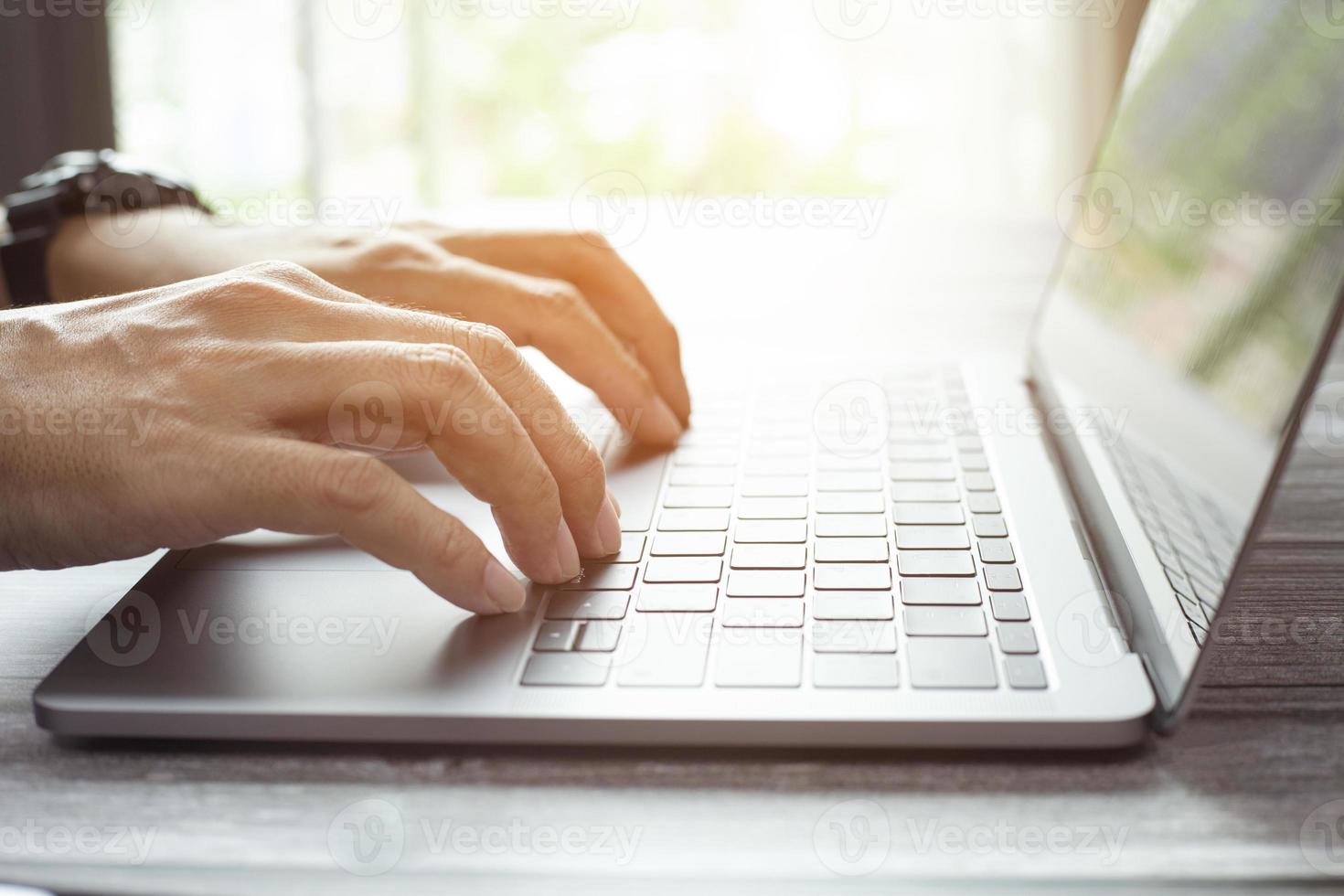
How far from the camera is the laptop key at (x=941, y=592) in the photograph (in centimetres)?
46

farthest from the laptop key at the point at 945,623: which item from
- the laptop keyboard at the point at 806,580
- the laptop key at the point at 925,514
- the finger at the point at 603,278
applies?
the finger at the point at 603,278

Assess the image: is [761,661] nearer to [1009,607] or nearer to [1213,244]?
[1009,607]

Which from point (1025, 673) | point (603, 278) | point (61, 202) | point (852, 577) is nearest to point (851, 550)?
point (852, 577)

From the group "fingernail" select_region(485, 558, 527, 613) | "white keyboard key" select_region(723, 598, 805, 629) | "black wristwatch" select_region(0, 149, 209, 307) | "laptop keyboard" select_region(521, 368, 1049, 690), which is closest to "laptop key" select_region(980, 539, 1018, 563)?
"laptop keyboard" select_region(521, 368, 1049, 690)

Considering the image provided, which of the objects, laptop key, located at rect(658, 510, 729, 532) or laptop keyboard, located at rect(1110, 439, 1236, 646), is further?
laptop key, located at rect(658, 510, 729, 532)

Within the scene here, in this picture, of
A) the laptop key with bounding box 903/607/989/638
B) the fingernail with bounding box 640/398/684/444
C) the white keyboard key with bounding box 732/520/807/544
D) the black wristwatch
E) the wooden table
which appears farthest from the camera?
the black wristwatch

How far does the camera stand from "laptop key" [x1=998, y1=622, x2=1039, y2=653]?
1.36 feet

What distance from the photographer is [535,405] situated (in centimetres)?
51

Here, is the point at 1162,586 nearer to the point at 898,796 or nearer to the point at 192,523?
the point at 898,796

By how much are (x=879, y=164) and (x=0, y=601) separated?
159 inches

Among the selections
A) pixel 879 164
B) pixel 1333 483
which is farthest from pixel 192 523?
pixel 879 164

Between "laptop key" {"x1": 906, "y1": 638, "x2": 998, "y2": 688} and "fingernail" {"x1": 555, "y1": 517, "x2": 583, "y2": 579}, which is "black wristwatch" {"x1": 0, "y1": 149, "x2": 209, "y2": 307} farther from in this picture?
"laptop key" {"x1": 906, "y1": 638, "x2": 998, "y2": 688}

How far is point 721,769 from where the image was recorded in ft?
1.22

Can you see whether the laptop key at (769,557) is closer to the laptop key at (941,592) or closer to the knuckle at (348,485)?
the laptop key at (941,592)
